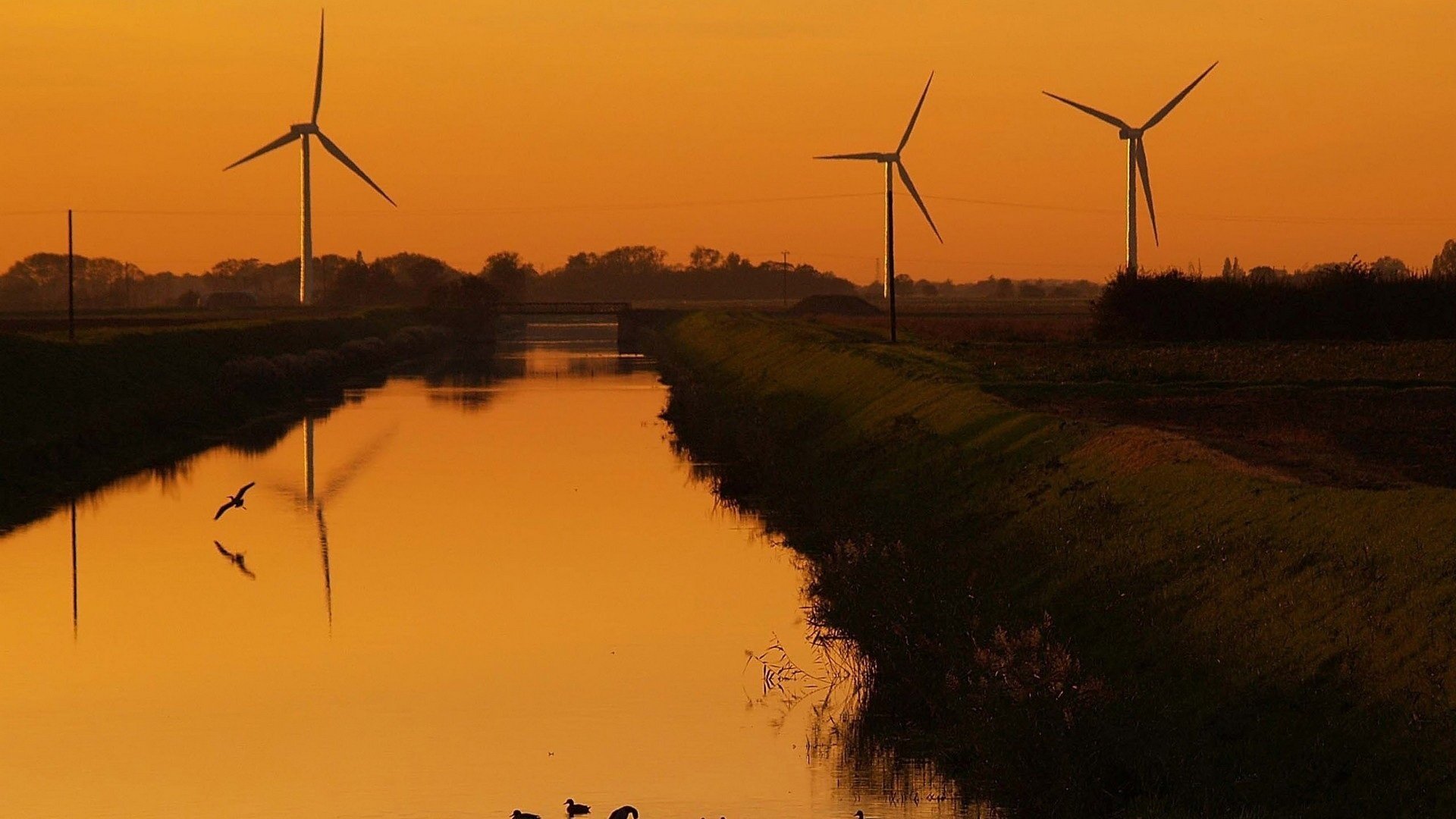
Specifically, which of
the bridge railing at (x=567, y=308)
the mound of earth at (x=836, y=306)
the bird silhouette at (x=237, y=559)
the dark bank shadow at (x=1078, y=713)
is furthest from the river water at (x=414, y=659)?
the mound of earth at (x=836, y=306)

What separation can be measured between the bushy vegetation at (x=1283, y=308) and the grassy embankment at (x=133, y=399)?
38.1 meters

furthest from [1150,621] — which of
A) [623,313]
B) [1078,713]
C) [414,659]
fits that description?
[623,313]

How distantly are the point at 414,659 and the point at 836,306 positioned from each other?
16827 centimetres

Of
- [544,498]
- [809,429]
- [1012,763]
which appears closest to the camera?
[1012,763]

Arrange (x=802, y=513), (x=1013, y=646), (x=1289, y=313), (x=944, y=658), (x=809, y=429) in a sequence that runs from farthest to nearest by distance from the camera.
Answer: (x=1289, y=313) < (x=809, y=429) < (x=802, y=513) < (x=944, y=658) < (x=1013, y=646)

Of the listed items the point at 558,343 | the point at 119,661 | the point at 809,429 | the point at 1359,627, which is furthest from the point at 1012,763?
the point at 558,343

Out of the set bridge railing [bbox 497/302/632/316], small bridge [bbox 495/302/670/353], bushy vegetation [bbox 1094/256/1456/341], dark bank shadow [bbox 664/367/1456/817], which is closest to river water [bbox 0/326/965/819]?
dark bank shadow [bbox 664/367/1456/817]

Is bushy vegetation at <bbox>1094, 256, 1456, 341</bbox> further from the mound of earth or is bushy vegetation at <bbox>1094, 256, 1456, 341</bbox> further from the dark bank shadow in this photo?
the mound of earth

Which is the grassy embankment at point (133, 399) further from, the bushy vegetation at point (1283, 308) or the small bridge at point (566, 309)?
the small bridge at point (566, 309)

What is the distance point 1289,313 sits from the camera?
89750 millimetres

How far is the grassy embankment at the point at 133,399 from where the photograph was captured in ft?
159

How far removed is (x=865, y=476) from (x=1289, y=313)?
5587 centimetres

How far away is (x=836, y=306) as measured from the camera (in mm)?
191875

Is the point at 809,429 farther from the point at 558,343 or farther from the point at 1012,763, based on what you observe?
the point at 558,343
